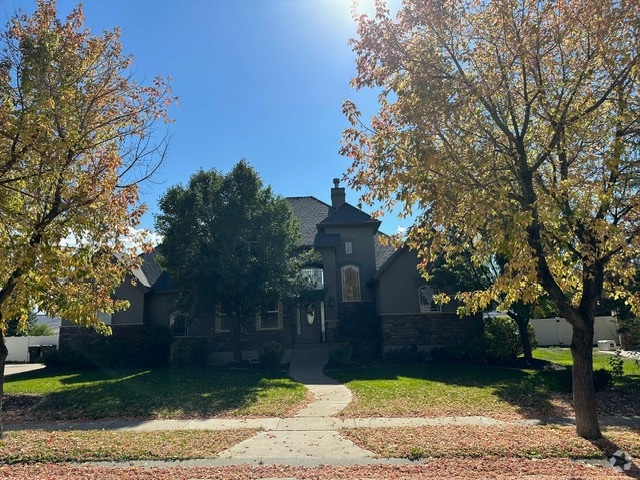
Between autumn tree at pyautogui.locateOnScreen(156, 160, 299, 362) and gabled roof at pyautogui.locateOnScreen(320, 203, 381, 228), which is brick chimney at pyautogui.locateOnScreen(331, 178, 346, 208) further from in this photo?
autumn tree at pyautogui.locateOnScreen(156, 160, 299, 362)

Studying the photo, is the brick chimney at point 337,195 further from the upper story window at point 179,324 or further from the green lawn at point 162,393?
the green lawn at point 162,393

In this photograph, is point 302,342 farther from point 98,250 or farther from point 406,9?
point 406,9

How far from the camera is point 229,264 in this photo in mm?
18016

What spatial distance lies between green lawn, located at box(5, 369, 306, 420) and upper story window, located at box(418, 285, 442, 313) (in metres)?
7.39

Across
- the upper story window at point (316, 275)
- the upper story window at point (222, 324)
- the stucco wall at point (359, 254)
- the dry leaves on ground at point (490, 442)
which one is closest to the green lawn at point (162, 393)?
the dry leaves on ground at point (490, 442)

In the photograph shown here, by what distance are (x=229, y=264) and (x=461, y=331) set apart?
10.5 metres

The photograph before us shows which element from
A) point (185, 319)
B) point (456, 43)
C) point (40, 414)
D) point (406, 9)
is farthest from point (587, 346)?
point (185, 319)

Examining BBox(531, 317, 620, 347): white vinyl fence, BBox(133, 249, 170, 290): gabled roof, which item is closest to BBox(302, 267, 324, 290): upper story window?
BBox(133, 249, 170, 290): gabled roof

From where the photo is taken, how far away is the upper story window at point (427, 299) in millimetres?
20844

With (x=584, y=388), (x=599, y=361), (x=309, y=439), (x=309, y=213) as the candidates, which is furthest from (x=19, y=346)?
(x=599, y=361)

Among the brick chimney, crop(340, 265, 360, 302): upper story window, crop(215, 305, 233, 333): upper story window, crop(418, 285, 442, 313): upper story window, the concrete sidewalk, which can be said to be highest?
the brick chimney

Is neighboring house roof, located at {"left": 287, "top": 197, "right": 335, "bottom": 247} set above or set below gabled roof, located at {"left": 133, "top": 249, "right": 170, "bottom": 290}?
above

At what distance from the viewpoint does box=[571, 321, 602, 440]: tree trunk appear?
7.55m

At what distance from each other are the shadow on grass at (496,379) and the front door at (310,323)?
518 centimetres
